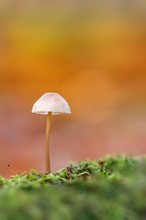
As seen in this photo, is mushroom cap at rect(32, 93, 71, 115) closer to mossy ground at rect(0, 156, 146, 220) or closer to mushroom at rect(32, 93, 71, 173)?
mushroom at rect(32, 93, 71, 173)

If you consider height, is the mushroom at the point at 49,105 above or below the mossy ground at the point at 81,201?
above

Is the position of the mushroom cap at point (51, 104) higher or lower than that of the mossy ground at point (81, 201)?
higher

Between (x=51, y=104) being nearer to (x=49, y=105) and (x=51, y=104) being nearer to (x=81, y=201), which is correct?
(x=49, y=105)

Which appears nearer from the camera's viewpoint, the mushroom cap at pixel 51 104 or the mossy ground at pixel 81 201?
the mossy ground at pixel 81 201

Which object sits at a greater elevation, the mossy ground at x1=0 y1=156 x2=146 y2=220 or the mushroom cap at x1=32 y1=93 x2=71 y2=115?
the mushroom cap at x1=32 y1=93 x2=71 y2=115

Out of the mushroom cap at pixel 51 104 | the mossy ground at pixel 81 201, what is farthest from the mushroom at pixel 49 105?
the mossy ground at pixel 81 201

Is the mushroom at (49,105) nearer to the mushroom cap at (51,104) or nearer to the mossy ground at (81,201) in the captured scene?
the mushroom cap at (51,104)

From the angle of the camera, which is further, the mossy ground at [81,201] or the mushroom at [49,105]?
the mushroom at [49,105]

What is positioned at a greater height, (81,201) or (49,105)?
(49,105)

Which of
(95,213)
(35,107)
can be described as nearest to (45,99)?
(35,107)

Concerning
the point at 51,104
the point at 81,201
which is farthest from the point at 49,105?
the point at 81,201

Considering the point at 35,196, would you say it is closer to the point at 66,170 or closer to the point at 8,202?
the point at 8,202

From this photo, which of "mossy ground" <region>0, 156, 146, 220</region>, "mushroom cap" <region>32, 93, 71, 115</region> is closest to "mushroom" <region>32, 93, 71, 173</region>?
"mushroom cap" <region>32, 93, 71, 115</region>
